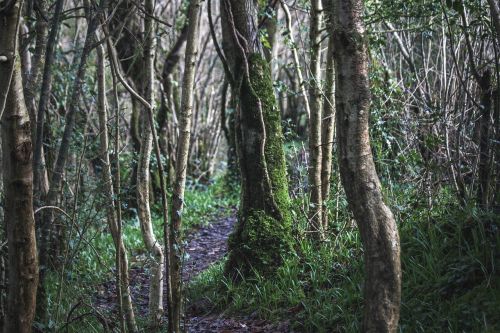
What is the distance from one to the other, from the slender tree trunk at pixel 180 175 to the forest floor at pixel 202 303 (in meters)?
0.26

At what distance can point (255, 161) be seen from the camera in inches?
256

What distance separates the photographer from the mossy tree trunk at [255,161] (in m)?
6.40

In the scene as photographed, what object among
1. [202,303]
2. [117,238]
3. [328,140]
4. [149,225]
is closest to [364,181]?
[117,238]

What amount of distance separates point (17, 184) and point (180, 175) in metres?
1.56

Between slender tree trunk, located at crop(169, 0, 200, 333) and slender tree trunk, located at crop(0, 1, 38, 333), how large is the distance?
1192mm

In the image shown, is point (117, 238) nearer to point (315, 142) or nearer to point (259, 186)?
point (259, 186)

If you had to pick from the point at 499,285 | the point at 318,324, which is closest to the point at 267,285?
the point at 318,324

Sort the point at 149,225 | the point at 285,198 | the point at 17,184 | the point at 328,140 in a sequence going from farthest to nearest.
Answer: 1. the point at 328,140
2. the point at 285,198
3. the point at 149,225
4. the point at 17,184

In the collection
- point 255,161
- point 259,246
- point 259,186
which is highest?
point 255,161

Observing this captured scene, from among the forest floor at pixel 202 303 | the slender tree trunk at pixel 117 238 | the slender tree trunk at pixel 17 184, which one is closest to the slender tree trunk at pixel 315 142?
the forest floor at pixel 202 303

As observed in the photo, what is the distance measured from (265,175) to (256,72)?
1.24 metres

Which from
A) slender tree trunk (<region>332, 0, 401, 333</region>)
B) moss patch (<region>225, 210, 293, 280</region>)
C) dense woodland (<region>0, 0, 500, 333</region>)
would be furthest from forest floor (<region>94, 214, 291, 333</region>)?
slender tree trunk (<region>332, 0, 401, 333</region>)

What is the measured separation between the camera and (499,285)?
438 centimetres

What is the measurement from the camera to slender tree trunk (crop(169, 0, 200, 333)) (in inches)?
186
